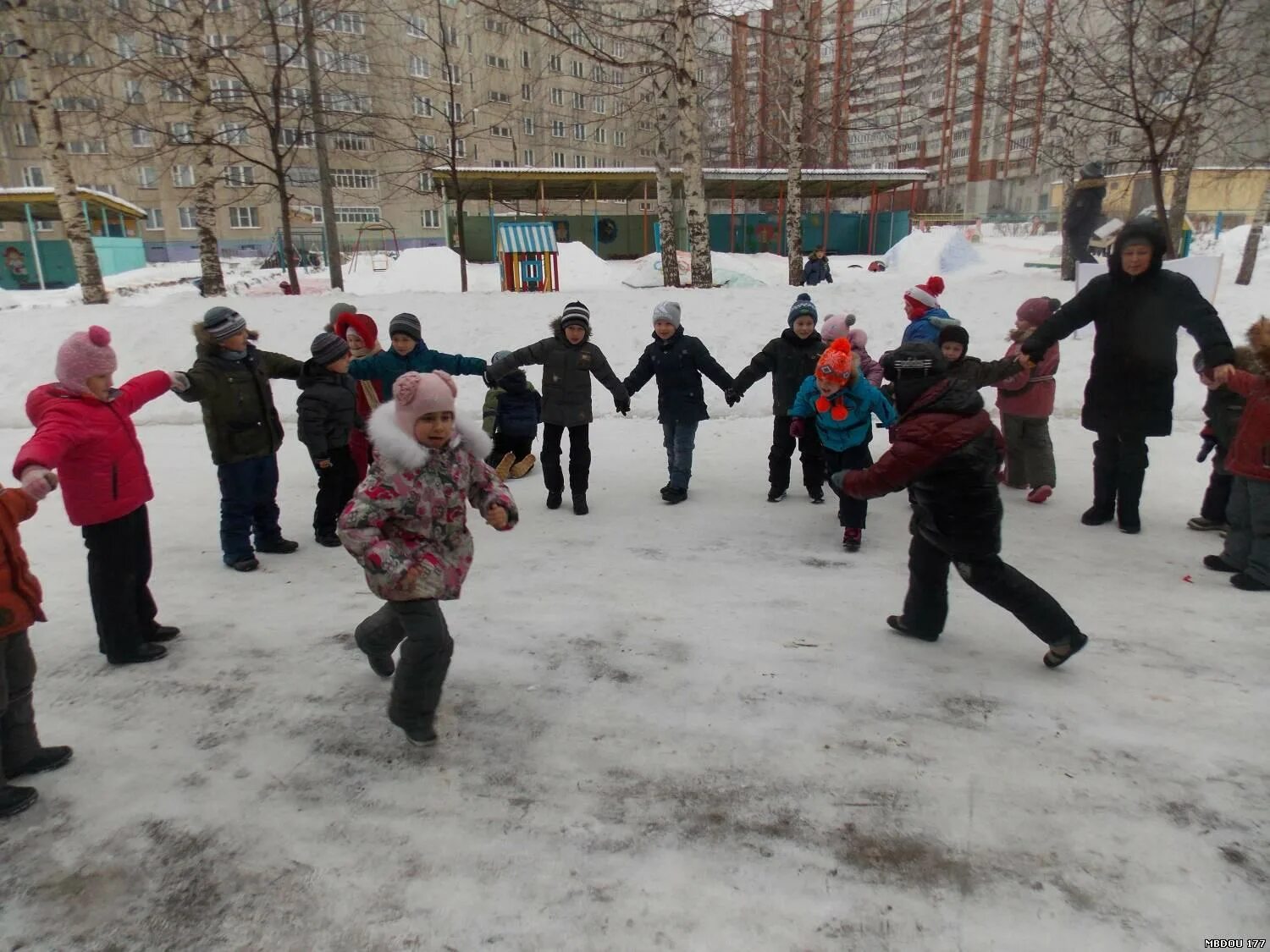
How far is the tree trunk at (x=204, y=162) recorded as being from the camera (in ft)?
43.1

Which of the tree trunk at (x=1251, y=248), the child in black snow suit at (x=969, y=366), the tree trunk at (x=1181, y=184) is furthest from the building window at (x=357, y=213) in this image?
the child in black snow suit at (x=969, y=366)

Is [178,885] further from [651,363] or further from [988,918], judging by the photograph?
[651,363]

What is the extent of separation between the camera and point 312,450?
5.44 meters

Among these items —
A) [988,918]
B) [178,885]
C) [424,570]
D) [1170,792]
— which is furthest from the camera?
[424,570]

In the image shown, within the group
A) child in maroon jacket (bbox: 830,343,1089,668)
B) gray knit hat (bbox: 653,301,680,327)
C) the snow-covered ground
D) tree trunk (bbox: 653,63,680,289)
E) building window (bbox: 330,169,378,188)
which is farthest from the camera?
building window (bbox: 330,169,378,188)

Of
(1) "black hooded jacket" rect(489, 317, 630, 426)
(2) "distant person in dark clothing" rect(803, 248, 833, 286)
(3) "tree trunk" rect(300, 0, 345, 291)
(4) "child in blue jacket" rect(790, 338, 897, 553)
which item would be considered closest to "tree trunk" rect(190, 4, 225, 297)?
(3) "tree trunk" rect(300, 0, 345, 291)

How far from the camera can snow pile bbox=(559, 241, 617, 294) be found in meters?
24.6

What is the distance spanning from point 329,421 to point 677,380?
9.33 ft

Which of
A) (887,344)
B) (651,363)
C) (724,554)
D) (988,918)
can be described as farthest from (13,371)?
(988,918)

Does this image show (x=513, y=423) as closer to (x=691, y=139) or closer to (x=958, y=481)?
(x=958, y=481)

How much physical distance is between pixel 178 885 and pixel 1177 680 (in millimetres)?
4069

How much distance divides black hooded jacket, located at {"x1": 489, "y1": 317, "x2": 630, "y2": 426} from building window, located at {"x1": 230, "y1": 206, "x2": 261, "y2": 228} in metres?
48.9

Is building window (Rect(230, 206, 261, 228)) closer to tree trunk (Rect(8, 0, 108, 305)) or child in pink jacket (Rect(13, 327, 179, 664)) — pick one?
tree trunk (Rect(8, 0, 108, 305))

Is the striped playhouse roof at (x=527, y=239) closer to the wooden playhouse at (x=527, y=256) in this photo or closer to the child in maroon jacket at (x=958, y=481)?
the wooden playhouse at (x=527, y=256)
